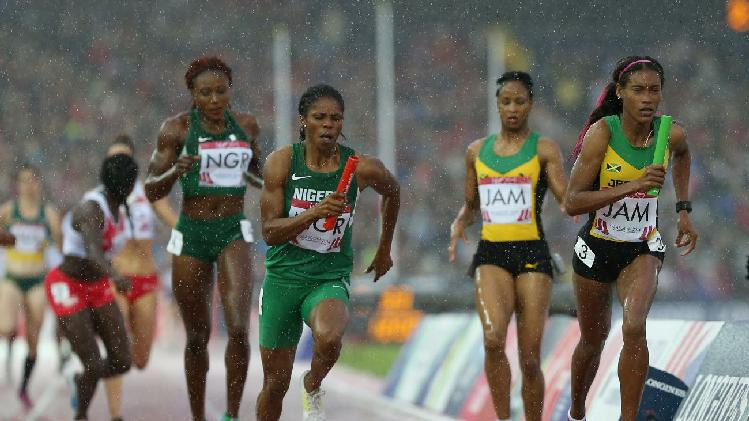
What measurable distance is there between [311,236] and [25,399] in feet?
24.3

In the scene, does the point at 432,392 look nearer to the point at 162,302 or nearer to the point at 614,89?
the point at 614,89

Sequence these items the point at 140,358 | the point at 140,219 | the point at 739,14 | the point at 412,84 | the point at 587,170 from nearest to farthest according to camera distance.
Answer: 1. the point at 587,170
2. the point at 140,358
3. the point at 140,219
4. the point at 739,14
5. the point at 412,84

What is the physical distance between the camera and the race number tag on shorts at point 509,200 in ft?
28.5

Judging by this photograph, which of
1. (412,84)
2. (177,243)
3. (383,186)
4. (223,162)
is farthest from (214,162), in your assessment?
(412,84)

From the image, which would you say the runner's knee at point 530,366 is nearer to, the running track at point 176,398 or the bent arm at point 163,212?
the running track at point 176,398

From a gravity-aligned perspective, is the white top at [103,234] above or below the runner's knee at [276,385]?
above

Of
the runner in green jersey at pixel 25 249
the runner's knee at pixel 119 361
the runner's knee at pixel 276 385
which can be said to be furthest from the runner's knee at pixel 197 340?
the runner in green jersey at pixel 25 249

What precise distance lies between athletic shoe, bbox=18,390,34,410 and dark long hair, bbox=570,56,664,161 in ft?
25.4

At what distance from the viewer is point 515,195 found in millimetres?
8672

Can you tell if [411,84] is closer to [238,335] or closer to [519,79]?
[519,79]

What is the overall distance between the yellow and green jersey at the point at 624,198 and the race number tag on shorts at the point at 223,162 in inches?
104

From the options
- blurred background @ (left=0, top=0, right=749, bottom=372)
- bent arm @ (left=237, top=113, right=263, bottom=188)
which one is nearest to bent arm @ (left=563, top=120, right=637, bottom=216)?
bent arm @ (left=237, top=113, right=263, bottom=188)

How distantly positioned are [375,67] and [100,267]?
21.2 meters

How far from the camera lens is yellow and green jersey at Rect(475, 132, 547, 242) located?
866 centimetres
